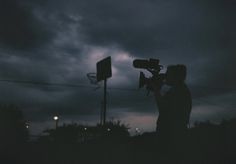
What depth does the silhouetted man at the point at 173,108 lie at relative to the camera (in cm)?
405

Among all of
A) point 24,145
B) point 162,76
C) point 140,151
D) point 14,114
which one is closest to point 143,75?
point 162,76

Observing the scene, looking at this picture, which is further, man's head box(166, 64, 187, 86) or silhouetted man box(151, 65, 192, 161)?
man's head box(166, 64, 187, 86)

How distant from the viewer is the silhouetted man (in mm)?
4047

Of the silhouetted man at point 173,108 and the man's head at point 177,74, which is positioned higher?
the man's head at point 177,74

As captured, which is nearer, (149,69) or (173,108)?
(173,108)

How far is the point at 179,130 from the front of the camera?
4121 mm

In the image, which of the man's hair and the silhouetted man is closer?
the silhouetted man

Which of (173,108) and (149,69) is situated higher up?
(149,69)

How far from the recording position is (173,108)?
4215 millimetres

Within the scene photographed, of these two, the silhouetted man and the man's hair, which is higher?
the man's hair

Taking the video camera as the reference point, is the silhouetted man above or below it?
below

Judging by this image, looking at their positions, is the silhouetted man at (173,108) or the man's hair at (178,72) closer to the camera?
the silhouetted man at (173,108)

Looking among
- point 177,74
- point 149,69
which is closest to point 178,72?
point 177,74

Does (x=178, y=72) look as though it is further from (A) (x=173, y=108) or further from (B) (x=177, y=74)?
(A) (x=173, y=108)
